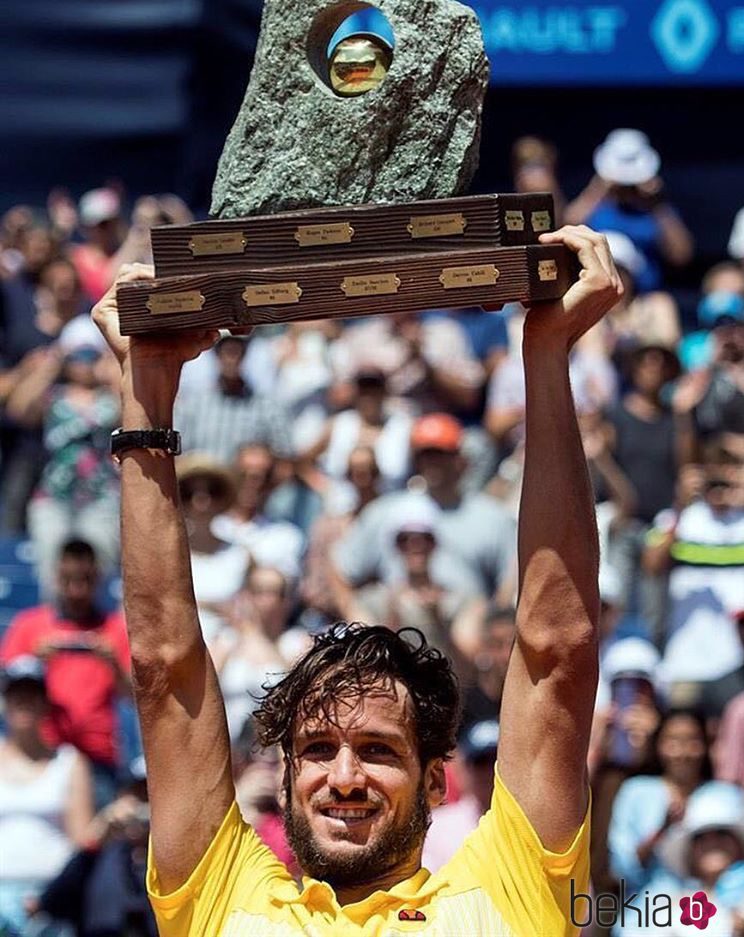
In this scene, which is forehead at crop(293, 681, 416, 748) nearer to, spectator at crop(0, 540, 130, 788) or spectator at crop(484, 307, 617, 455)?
spectator at crop(0, 540, 130, 788)

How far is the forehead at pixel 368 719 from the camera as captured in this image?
12.5 ft

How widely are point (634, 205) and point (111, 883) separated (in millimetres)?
6270

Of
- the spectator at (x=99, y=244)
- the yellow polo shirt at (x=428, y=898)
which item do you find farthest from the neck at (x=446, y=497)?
the yellow polo shirt at (x=428, y=898)

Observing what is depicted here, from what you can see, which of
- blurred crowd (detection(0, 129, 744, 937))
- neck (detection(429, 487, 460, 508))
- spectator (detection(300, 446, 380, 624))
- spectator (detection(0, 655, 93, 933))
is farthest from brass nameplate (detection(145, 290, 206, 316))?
neck (detection(429, 487, 460, 508))

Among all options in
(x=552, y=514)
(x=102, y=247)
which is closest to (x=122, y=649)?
(x=102, y=247)

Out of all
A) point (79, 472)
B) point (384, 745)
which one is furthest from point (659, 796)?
point (384, 745)

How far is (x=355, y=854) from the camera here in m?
3.73

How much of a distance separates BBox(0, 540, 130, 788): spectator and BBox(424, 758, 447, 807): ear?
13.4 ft

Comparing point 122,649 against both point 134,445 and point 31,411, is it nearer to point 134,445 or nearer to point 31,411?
point 31,411

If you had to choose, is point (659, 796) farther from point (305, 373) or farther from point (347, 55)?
point (305, 373)

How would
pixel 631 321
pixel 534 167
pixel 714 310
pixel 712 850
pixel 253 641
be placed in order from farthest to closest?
pixel 534 167, pixel 631 321, pixel 714 310, pixel 253 641, pixel 712 850

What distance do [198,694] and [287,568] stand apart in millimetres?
5303

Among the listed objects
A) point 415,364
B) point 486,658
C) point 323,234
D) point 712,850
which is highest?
point 415,364

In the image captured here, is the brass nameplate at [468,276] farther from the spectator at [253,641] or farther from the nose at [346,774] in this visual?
the spectator at [253,641]
